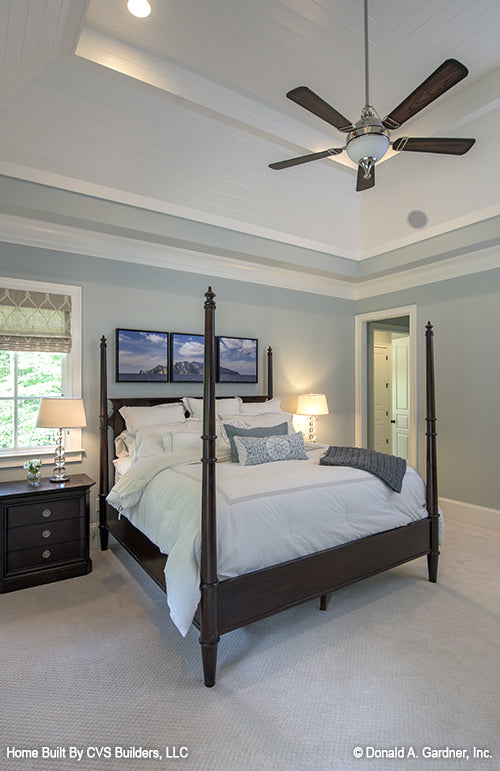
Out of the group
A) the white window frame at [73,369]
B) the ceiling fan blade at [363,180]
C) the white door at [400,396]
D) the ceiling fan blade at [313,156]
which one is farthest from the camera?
the white door at [400,396]

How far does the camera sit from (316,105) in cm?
213

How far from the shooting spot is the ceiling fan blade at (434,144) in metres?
2.34

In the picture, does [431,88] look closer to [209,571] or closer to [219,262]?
[209,571]

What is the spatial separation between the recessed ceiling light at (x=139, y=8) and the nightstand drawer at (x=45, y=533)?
3238mm

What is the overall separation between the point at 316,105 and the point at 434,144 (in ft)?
2.51

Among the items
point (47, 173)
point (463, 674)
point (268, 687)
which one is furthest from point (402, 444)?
point (47, 173)

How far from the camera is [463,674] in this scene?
200cm

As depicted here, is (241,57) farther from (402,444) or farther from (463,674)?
(402,444)

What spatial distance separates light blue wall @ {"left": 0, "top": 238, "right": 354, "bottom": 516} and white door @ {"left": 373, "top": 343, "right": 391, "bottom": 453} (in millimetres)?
1051

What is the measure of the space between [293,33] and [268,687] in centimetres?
354

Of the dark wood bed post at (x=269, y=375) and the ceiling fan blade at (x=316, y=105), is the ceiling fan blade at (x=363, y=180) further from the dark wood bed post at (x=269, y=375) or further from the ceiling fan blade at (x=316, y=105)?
the dark wood bed post at (x=269, y=375)

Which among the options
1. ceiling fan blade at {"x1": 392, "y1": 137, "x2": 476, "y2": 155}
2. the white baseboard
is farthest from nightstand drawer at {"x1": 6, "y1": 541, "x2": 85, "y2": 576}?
the white baseboard

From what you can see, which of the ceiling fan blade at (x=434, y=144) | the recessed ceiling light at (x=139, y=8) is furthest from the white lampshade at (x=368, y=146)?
the recessed ceiling light at (x=139, y=8)

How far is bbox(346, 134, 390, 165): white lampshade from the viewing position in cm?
213
